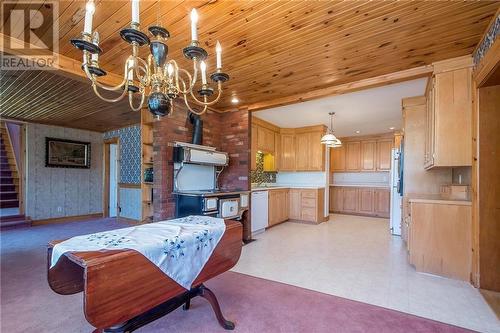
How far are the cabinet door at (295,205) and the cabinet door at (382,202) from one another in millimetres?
2340

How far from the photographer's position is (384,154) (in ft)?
21.2

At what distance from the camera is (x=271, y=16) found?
1816mm

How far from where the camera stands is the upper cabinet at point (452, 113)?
243 cm

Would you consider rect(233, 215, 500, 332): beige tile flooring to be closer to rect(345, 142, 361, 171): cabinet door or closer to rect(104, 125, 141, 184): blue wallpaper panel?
rect(345, 142, 361, 171): cabinet door

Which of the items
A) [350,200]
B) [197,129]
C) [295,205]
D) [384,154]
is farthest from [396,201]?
[197,129]

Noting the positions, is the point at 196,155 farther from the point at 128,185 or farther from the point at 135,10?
the point at 128,185

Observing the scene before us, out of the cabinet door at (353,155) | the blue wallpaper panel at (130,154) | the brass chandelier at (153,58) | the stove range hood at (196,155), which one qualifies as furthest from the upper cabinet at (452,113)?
the blue wallpaper panel at (130,154)

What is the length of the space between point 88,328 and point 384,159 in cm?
698

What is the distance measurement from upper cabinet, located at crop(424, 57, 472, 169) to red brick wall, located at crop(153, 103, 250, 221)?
2577mm

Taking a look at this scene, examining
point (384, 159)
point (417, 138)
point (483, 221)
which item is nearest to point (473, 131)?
point (483, 221)

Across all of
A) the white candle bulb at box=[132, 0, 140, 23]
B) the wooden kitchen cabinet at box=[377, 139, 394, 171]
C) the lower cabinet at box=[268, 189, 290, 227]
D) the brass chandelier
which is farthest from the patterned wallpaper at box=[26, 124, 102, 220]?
the wooden kitchen cabinet at box=[377, 139, 394, 171]

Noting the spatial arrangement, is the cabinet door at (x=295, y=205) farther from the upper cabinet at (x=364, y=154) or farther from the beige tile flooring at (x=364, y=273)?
the upper cabinet at (x=364, y=154)

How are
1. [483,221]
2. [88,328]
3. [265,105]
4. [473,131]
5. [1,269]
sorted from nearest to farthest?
[88,328] → [483,221] → [473,131] → [1,269] → [265,105]

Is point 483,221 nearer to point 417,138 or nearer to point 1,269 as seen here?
point 417,138
